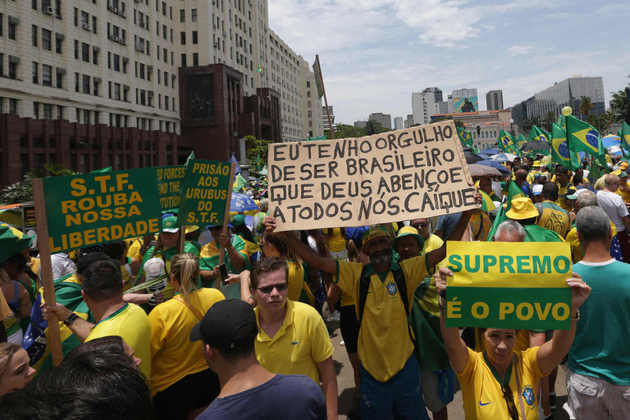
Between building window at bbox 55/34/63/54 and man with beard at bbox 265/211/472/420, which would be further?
building window at bbox 55/34/63/54

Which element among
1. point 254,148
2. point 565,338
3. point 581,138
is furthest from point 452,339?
point 254,148

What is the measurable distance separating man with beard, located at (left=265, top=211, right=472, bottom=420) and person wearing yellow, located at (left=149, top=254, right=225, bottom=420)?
923 millimetres

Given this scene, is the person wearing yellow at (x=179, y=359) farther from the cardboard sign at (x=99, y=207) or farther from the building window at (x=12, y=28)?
the building window at (x=12, y=28)

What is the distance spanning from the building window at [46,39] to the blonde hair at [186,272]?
4140 centimetres

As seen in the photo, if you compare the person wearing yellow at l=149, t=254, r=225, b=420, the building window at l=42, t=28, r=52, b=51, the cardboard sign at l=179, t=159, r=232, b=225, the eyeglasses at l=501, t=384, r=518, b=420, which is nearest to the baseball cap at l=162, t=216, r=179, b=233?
the cardboard sign at l=179, t=159, r=232, b=225

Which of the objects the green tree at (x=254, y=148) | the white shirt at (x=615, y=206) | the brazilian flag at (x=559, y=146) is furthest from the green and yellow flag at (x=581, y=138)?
the green tree at (x=254, y=148)

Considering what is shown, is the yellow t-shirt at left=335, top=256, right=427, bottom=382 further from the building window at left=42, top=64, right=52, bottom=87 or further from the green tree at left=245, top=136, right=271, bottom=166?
the green tree at left=245, top=136, right=271, bottom=166

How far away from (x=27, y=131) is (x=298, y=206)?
3575 cm

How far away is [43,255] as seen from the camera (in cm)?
307

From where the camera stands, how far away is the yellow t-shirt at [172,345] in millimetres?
3512

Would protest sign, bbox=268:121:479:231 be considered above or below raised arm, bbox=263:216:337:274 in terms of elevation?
above

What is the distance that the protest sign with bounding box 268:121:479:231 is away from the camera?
3580 mm

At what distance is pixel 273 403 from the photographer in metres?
2.09

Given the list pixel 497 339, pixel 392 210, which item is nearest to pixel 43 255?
pixel 392 210
